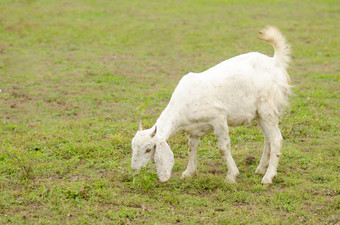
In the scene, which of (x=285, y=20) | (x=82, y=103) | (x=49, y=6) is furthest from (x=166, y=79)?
(x=49, y=6)

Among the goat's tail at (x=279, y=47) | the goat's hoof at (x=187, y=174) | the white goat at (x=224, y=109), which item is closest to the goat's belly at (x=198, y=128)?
the white goat at (x=224, y=109)

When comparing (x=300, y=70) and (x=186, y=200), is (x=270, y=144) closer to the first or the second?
(x=186, y=200)

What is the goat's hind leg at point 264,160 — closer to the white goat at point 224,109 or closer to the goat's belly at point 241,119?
the white goat at point 224,109

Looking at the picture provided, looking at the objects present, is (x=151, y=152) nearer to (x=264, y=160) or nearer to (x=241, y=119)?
(x=241, y=119)

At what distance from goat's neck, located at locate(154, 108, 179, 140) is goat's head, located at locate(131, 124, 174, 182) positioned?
0.16 metres

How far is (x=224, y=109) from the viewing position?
6.80 metres


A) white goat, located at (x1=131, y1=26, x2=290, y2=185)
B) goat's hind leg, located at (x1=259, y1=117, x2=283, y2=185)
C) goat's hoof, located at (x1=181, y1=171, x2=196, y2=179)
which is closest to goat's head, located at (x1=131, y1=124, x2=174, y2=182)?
white goat, located at (x1=131, y1=26, x2=290, y2=185)

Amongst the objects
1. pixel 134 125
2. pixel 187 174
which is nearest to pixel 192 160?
pixel 187 174

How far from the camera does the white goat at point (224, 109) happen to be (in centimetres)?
648

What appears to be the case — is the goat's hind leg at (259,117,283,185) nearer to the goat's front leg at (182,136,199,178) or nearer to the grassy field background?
the grassy field background

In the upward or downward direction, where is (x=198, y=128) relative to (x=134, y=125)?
upward

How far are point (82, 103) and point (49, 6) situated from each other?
12.3 m

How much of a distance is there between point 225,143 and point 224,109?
0.52 m

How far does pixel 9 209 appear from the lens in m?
6.04
